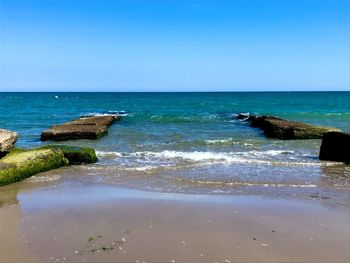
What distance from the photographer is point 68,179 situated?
43.3 feet

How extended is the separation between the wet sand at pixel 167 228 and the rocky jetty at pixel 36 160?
4.50ft

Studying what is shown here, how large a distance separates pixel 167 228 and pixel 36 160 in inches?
268

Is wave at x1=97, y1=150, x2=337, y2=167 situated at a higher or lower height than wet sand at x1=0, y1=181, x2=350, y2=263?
lower

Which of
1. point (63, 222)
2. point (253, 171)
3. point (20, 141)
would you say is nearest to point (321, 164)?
point (253, 171)

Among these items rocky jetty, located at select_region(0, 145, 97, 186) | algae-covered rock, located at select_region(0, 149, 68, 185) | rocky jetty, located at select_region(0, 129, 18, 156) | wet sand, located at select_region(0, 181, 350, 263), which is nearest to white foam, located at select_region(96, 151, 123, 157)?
rocky jetty, located at select_region(0, 145, 97, 186)

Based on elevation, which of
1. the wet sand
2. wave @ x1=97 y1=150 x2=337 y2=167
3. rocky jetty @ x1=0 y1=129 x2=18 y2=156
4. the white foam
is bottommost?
the white foam

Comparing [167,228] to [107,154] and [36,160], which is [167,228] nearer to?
[36,160]

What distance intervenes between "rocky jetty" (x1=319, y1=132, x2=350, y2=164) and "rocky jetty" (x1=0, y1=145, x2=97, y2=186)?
8.24 meters

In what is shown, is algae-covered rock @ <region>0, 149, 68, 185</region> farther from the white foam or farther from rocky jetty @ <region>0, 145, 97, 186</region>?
the white foam

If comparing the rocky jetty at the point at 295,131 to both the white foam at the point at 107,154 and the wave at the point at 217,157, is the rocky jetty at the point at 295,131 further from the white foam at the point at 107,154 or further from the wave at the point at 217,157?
the white foam at the point at 107,154

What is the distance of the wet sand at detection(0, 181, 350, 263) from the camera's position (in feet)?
23.3

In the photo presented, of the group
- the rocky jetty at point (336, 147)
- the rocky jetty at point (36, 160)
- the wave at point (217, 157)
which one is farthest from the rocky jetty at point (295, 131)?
the rocky jetty at point (36, 160)

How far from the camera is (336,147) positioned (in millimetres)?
16406

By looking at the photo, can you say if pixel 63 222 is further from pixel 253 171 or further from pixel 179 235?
pixel 253 171
